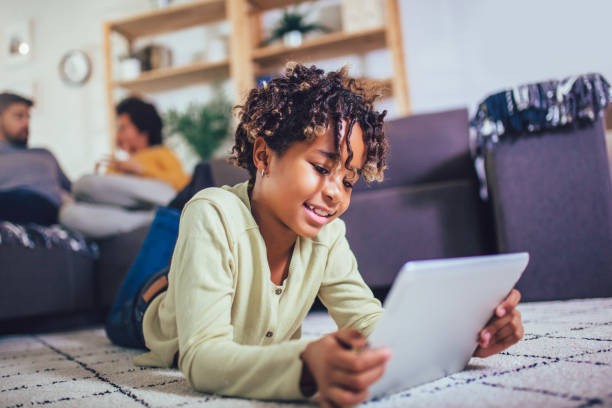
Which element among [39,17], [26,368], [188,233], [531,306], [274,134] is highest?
[39,17]

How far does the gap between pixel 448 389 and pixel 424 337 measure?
9cm

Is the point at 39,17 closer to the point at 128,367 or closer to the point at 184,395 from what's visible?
the point at 128,367

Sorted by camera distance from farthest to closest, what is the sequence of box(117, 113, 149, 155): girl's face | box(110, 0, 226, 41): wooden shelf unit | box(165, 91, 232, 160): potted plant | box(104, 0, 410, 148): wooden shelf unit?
box(110, 0, 226, 41): wooden shelf unit, box(165, 91, 232, 160): potted plant, box(104, 0, 410, 148): wooden shelf unit, box(117, 113, 149, 155): girl's face

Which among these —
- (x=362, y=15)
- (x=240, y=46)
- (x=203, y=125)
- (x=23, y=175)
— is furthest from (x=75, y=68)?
(x=23, y=175)

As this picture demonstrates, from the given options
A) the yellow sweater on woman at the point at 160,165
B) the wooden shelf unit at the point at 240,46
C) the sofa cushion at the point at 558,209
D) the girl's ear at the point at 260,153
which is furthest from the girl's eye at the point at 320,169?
the wooden shelf unit at the point at 240,46

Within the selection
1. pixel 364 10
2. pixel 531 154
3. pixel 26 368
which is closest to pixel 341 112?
pixel 26 368

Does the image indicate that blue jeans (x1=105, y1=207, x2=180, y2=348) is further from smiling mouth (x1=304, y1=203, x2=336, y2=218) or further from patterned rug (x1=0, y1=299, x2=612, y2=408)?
smiling mouth (x1=304, y1=203, x2=336, y2=218)

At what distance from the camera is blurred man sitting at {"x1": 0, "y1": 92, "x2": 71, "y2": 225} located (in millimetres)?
1656

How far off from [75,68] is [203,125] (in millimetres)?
1504

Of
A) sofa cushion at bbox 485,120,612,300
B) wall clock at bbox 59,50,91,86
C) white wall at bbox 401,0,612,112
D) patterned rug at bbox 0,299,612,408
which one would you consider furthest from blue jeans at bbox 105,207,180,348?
wall clock at bbox 59,50,91,86

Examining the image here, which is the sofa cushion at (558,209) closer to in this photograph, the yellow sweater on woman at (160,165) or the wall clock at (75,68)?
the yellow sweater on woman at (160,165)

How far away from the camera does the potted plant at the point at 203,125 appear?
3.22 m

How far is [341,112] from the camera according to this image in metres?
0.72

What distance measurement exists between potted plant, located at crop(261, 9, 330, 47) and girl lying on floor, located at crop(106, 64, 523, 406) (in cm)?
237
